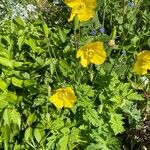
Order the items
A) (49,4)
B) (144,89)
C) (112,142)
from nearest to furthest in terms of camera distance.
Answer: (112,142) → (144,89) → (49,4)

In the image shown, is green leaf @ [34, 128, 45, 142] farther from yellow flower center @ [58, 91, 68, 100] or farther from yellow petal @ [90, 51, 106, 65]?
yellow petal @ [90, 51, 106, 65]

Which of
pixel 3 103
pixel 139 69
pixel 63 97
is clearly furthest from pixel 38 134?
pixel 139 69

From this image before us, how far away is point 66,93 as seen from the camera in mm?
2826

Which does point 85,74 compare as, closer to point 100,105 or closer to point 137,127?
point 100,105

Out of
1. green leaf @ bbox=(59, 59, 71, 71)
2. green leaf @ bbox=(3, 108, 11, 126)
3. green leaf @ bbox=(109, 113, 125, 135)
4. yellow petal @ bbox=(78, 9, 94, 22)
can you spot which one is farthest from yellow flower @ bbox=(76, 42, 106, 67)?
green leaf @ bbox=(3, 108, 11, 126)

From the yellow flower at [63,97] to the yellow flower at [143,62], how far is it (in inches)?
17.0

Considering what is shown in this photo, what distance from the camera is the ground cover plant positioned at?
3.08 m

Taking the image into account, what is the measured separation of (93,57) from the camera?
2.84 metres

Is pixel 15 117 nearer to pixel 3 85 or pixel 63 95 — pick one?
pixel 3 85

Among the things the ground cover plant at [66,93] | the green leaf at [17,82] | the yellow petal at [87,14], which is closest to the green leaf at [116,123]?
the ground cover plant at [66,93]

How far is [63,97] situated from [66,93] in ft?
0.10

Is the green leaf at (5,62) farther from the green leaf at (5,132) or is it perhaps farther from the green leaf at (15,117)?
the green leaf at (5,132)

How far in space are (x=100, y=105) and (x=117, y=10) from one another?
1.47 m

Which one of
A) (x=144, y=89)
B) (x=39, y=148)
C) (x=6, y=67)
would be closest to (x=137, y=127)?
(x=144, y=89)
